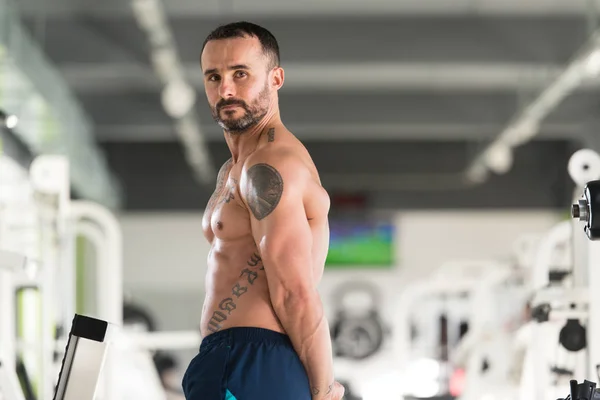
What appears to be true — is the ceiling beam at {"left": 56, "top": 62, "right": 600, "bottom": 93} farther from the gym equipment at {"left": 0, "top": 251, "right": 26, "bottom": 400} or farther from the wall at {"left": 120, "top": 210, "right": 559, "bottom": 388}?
the gym equipment at {"left": 0, "top": 251, "right": 26, "bottom": 400}

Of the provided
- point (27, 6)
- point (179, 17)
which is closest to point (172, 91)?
point (179, 17)

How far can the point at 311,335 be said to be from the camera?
2.42m

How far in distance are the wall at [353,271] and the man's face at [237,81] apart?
500 inches

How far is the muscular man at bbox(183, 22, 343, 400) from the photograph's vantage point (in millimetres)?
2402

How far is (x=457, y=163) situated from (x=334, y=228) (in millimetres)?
1814

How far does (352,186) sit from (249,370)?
12.7 metres

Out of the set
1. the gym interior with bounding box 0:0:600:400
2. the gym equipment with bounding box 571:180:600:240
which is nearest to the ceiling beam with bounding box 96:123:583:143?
the gym interior with bounding box 0:0:600:400

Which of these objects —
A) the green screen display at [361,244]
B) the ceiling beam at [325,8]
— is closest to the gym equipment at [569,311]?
the ceiling beam at [325,8]

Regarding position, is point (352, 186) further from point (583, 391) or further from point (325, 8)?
point (583, 391)

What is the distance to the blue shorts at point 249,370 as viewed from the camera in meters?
2.39

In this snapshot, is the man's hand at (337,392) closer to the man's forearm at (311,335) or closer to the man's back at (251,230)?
the man's forearm at (311,335)

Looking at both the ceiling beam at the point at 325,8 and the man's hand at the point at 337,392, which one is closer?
the man's hand at the point at 337,392

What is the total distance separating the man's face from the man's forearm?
43 cm

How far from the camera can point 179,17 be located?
905cm
